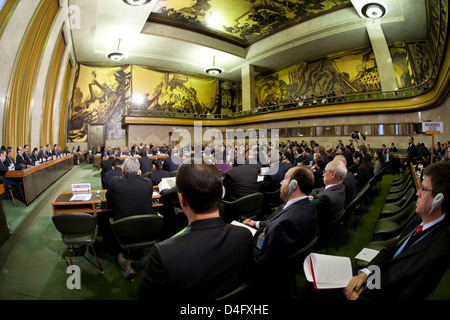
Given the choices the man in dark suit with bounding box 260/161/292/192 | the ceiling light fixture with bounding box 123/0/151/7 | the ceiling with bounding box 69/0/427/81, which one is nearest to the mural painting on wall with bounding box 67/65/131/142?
the ceiling with bounding box 69/0/427/81

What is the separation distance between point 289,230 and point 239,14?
1717 centimetres

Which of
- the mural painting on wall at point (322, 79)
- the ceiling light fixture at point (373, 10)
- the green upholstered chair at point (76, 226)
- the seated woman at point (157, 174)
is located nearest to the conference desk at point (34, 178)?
the seated woman at point (157, 174)

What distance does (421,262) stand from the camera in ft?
4.28

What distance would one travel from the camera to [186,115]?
2100 centimetres

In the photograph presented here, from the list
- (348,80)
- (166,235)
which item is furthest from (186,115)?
(166,235)

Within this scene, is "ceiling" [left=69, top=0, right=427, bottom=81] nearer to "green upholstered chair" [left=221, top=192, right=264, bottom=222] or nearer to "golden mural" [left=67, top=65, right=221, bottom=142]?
"golden mural" [left=67, top=65, right=221, bottom=142]

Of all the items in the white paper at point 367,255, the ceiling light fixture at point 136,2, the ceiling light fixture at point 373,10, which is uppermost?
the ceiling light fixture at point 136,2

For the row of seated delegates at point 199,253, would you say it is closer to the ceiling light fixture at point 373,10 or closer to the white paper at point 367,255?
the white paper at point 367,255

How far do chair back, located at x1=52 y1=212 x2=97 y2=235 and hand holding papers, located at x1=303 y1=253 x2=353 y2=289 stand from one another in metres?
2.53

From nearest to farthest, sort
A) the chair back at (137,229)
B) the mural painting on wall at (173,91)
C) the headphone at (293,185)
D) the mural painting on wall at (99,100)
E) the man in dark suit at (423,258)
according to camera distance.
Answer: the man in dark suit at (423,258)
the headphone at (293,185)
the chair back at (137,229)
the mural painting on wall at (99,100)
the mural painting on wall at (173,91)

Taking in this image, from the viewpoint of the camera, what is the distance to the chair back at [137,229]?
260 cm

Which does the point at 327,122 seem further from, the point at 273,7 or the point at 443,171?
the point at 443,171

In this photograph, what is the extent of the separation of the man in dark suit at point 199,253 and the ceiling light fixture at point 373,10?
15.8m

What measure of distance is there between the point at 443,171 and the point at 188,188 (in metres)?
1.65
